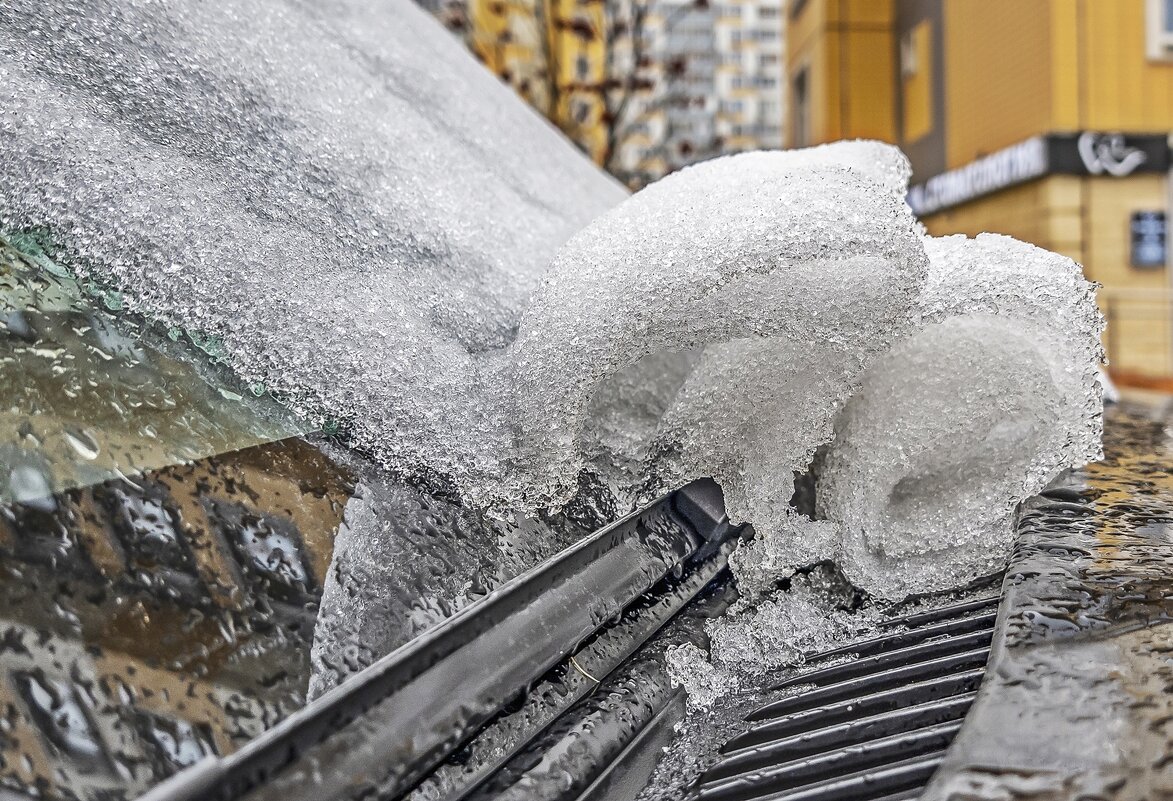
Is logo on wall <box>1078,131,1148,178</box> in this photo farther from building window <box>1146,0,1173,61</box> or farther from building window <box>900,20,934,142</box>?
building window <box>900,20,934,142</box>

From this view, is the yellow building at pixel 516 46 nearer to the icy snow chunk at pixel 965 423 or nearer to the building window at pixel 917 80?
the icy snow chunk at pixel 965 423

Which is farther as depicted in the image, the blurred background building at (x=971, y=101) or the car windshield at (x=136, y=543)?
the blurred background building at (x=971, y=101)

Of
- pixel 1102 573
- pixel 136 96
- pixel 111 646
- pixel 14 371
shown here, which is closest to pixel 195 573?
pixel 111 646

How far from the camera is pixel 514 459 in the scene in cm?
72

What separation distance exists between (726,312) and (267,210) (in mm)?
418

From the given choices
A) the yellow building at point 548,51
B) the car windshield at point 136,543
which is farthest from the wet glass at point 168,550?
the yellow building at point 548,51

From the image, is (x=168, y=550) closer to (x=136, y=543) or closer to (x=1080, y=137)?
(x=136, y=543)

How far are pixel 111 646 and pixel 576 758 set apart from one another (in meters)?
0.28

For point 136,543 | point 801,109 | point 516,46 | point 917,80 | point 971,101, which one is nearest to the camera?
point 136,543

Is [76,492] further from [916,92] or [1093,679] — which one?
[916,92]

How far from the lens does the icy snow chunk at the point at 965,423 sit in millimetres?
822

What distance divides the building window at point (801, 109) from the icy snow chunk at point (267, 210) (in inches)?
514

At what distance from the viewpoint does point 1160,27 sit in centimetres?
751

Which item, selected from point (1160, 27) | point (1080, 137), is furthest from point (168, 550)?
point (1160, 27)
